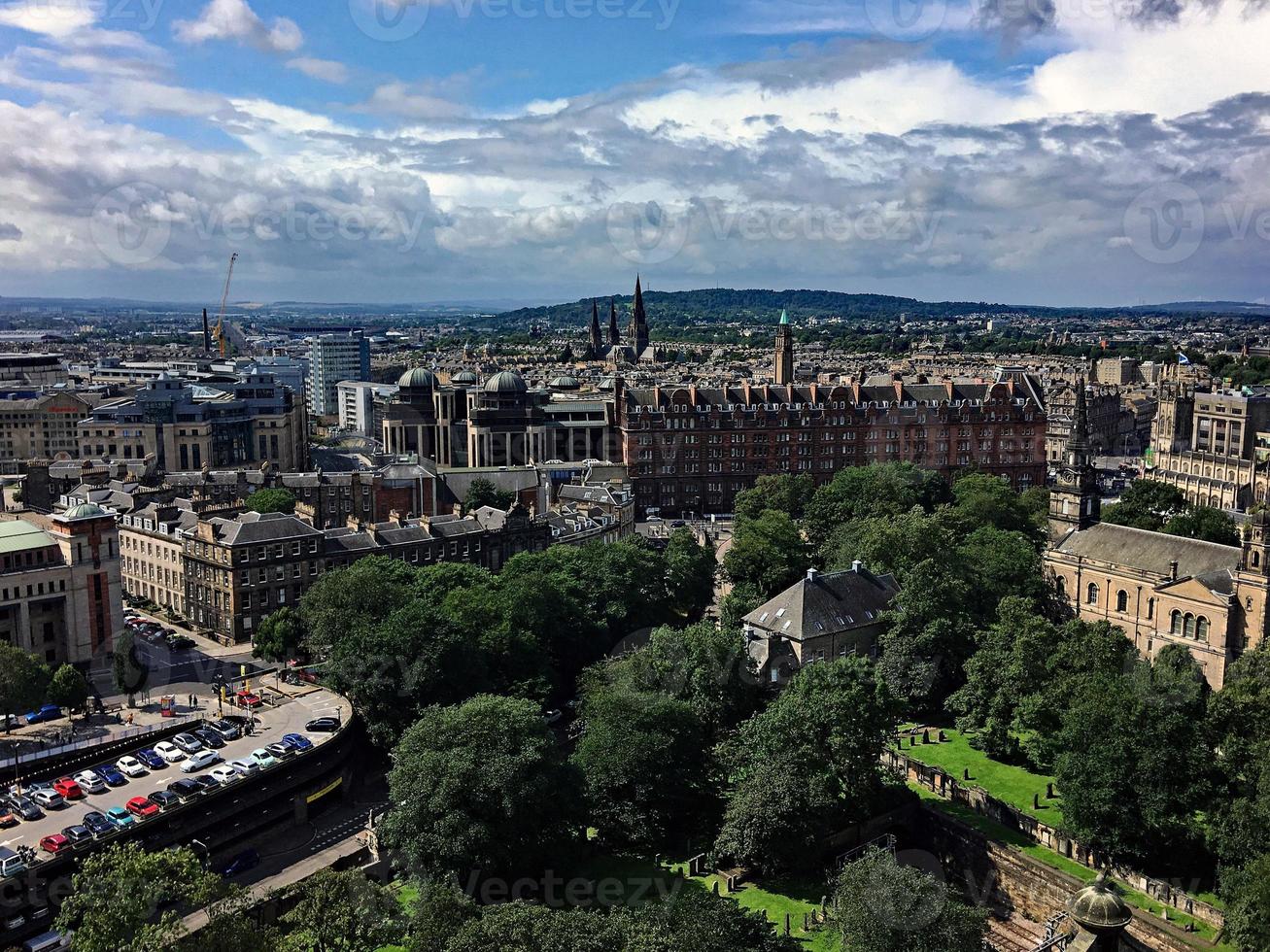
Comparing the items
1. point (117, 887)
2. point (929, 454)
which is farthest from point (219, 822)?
point (929, 454)

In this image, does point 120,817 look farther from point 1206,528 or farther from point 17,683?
point 1206,528

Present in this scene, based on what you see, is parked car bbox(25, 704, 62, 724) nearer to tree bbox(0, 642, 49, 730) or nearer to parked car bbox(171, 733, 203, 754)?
tree bbox(0, 642, 49, 730)

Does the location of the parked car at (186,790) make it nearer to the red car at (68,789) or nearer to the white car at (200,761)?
the white car at (200,761)

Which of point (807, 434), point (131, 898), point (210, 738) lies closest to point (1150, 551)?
point (807, 434)

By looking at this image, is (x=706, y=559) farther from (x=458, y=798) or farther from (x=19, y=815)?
(x=19, y=815)

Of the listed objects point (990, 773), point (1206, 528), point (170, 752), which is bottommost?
point (990, 773)

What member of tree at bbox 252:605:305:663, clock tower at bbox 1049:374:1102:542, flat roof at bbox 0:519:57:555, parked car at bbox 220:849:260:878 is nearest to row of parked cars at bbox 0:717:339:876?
parked car at bbox 220:849:260:878

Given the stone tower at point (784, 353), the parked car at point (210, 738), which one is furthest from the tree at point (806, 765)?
the stone tower at point (784, 353)
